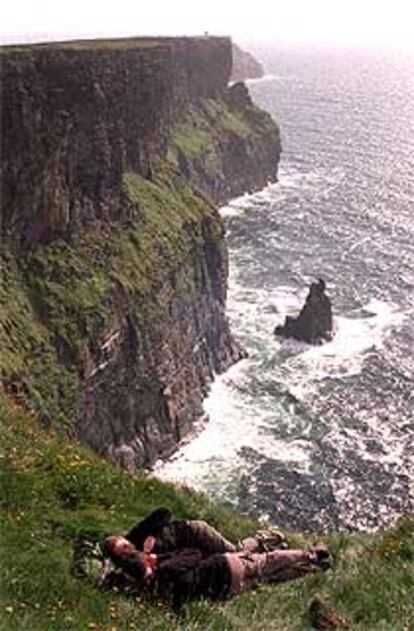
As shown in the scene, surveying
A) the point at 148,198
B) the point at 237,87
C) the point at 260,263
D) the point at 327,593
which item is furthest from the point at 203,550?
the point at 237,87

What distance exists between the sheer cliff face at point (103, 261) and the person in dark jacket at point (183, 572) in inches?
1071

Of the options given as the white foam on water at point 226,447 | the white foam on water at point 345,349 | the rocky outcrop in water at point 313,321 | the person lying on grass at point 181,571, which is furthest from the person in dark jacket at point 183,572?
the rocky outcrop in water at point 313,321

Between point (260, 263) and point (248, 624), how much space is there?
84.1 meters

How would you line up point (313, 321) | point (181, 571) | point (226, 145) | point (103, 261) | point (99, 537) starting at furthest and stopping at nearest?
1. point (226, 145)
2. point (313, 321)
3. point (103, 261)
4. point (99, 537)
5. point (181, 571)

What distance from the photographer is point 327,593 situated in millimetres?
13547

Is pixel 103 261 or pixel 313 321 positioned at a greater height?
pixel 103 261

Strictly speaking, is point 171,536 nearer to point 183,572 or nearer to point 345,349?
point 183,572

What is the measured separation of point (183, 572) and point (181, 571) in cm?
3

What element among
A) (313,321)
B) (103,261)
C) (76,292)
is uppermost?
(103,261)

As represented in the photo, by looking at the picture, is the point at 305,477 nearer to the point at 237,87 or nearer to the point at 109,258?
the point at 109,258

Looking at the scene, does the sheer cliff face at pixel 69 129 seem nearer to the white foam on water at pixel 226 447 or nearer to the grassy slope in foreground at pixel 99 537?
the white foam on water at pixel 226 447

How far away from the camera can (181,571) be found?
12719 mm

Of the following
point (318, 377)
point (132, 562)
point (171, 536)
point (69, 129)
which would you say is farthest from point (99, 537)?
point (318, 377)

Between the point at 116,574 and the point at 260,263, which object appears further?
the point at 260,263
